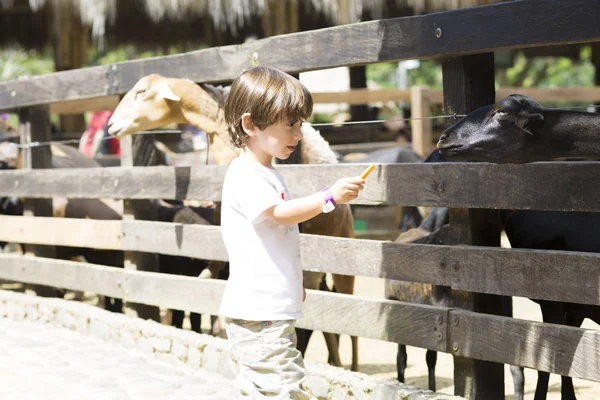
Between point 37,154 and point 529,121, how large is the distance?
17.3 ft

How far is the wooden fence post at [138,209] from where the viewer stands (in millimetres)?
6707

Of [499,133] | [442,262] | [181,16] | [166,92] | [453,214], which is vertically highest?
[181,16]

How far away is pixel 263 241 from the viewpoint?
11.0 ft

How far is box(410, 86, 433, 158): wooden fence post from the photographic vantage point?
1155 centimetres

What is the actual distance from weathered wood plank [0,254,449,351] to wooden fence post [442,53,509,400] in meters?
0.18

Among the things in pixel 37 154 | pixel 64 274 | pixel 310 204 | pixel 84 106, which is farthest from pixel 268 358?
pixel 84 106

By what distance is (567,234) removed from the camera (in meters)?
4.69

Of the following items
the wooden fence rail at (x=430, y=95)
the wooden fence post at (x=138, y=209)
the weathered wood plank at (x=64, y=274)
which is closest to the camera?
the wooden fence post at (x=138, y=209)

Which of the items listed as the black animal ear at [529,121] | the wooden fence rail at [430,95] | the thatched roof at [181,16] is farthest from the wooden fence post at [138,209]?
the wooden fence rail at [430,95]

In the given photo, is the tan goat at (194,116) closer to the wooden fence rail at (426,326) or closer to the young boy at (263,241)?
the wooden fence rail at (426,326)

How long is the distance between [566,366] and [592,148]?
3.07ft

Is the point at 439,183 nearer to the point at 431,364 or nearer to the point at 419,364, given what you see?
the point at 431,364

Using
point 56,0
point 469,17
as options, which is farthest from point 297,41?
point 56,0

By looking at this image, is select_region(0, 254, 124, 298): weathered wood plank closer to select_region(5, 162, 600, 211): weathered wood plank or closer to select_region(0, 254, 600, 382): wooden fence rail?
select_region(0, 254, 600, 382): wooden fence rail
